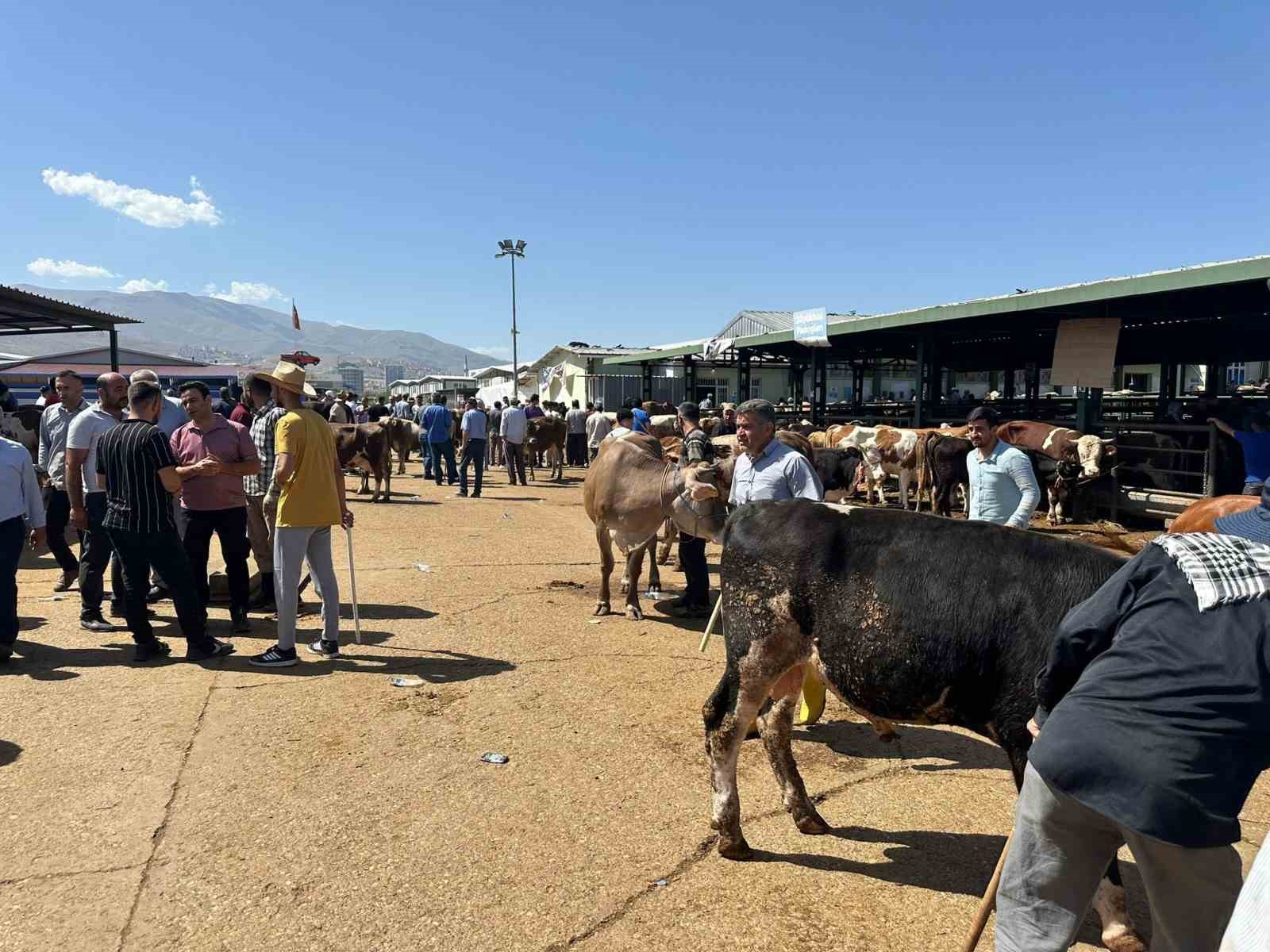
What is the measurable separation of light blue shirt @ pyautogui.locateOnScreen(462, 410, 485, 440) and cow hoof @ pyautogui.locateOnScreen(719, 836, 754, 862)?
1401 centimetres

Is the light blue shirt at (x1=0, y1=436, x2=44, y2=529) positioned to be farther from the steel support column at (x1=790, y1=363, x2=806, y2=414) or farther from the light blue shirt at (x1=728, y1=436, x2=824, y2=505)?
the steel support column at (x1=790, y1=363, x2=806, y2=414)

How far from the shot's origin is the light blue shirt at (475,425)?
56.3ft

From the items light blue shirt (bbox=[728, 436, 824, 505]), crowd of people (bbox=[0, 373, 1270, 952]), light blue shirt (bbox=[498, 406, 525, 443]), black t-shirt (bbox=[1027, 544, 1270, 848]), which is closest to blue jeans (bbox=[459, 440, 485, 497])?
light blue shirt (bbox=[498, 406, 525, 443])

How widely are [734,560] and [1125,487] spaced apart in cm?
1309

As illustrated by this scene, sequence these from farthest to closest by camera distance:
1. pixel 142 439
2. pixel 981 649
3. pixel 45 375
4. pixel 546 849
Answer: pixel 45 375 < pixel 142 439 < pixel 546 849 < pixel 981 649

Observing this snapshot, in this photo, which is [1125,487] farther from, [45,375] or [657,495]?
[45,375]

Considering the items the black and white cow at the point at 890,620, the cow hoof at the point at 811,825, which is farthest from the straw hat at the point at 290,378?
the cow hoof at the point at 811,825

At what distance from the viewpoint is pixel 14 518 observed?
20.0 ft

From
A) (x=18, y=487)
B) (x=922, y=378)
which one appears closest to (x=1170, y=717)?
(x=18, y=487)

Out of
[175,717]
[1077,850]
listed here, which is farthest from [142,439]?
[1077,850]

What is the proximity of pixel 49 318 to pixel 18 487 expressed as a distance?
13676 mm

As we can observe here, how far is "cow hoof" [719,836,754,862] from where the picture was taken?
372 cm

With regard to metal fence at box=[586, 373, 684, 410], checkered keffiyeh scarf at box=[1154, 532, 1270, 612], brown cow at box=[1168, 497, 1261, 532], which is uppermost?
metal fence at box=[586, 373, 684, 410]

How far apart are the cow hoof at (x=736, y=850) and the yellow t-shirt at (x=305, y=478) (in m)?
3.70
